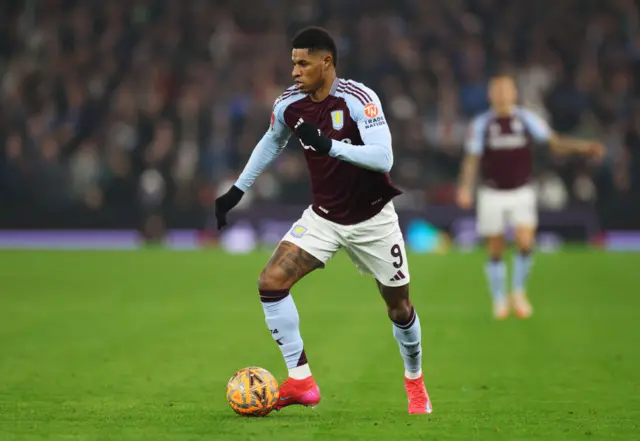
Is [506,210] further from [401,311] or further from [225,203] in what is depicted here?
[225,203]

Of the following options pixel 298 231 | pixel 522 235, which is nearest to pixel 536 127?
pixel 522 235

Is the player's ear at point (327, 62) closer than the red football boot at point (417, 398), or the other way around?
the player's ear at point (327, 62)

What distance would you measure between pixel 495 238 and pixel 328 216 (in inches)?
283

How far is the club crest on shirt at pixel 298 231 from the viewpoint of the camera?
780cm

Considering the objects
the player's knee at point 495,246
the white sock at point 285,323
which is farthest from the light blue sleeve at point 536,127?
the white sock at point 285,323

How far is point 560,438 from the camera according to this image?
6.66 meters

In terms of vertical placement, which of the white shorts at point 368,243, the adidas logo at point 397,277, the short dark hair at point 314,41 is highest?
the short dark hair at point 314,41

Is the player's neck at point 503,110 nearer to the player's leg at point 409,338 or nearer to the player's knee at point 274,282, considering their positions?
the player's leg at point 409,338

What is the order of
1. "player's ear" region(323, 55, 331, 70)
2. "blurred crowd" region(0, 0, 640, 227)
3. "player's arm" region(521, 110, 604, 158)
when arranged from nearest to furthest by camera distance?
"player's ear" region(323, 55, 331, 70) → "player's arm" region(521, 110, 604, 158) → "blurred crowd" region(0, 0, 640, 227)

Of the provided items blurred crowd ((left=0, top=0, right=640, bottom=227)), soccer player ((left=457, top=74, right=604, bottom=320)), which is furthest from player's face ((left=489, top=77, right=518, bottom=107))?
blurred crowd ((left=0, top=0, right=640, bottom=227))

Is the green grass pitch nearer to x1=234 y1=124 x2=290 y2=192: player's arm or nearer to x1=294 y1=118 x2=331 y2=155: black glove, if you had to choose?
x1=234 y1=124 x2=290 y2=192: player's arm

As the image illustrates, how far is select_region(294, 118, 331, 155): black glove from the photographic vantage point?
23.1ft

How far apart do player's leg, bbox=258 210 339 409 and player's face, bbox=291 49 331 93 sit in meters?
1.00

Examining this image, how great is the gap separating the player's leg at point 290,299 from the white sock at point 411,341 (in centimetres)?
66
